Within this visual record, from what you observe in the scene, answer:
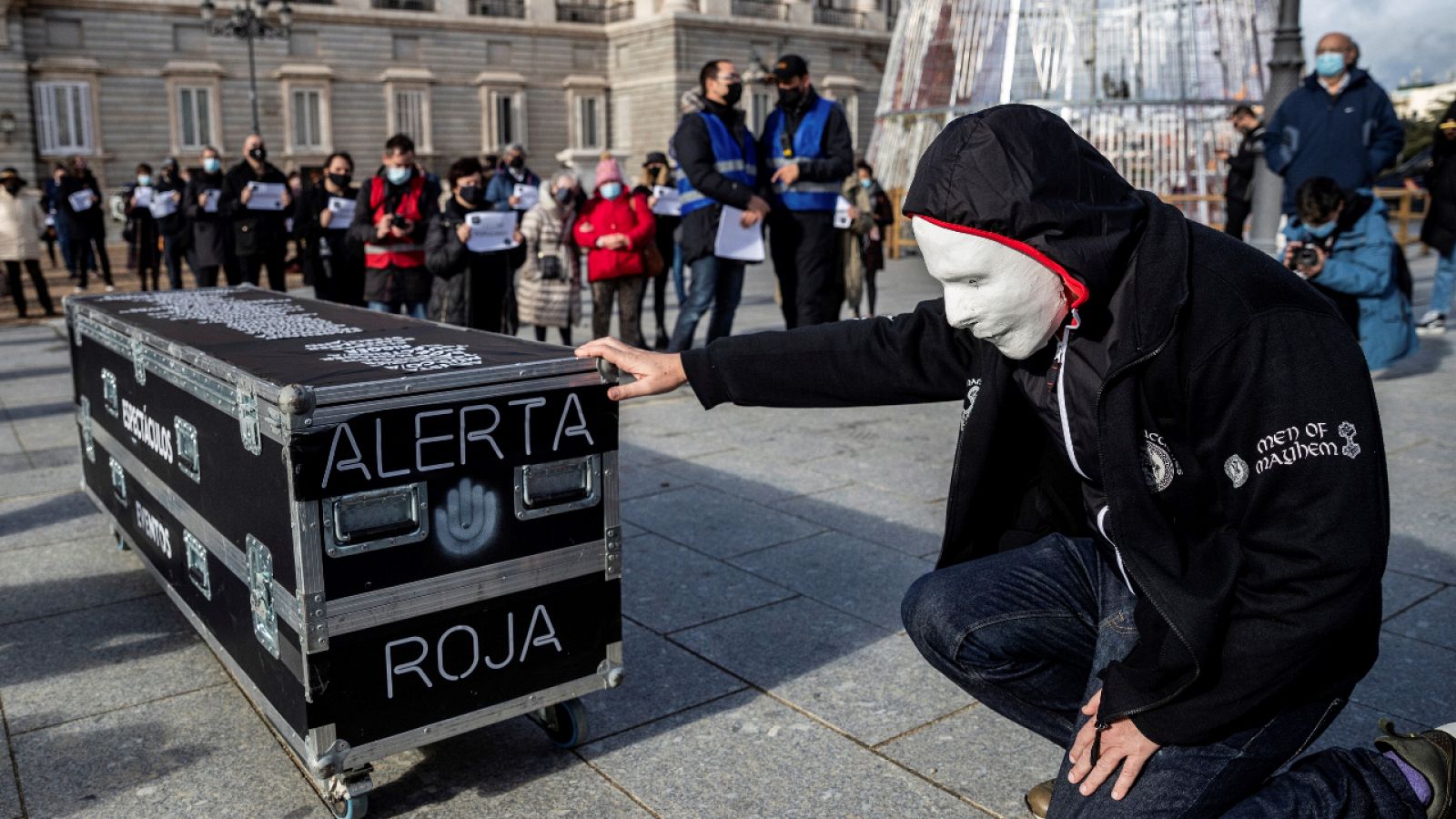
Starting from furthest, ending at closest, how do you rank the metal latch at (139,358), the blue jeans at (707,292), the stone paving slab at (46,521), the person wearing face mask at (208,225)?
the person wearing face mask at (208,225) → the blue jeans at (707,292) → the stone paving slab at (46,521) → the metal latch at (139,358)

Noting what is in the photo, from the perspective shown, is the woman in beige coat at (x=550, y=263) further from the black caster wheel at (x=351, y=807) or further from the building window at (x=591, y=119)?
the building window at (x=591, y=119)

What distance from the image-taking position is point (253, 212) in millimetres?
11266

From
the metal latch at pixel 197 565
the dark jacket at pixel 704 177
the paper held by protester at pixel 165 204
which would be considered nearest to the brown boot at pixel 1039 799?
the metal latch at pixel 197 565

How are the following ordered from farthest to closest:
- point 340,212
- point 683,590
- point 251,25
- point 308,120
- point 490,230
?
point 308,120
point 251,25
point 340,212
point 490,230
point 683,590

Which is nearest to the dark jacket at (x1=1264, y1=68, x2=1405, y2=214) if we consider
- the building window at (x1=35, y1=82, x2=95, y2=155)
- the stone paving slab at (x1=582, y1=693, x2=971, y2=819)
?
the stone paving slab at (x1=582, y1=693, x2=971, y2=819)

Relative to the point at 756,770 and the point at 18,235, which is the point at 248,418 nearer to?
the point at 756,770

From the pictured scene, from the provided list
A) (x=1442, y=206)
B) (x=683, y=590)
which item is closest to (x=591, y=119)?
(x=1442, y=206)

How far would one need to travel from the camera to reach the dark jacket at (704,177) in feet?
24.1

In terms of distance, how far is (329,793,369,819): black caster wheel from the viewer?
8.98 feet

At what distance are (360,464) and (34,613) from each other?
7.47 feet

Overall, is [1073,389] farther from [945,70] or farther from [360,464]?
[945,70]

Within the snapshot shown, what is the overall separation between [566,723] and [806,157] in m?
5.19

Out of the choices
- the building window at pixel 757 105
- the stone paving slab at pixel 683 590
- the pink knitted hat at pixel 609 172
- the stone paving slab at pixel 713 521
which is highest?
the building window at pixel 757 105

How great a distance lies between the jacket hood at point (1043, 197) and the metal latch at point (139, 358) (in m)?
2.73
